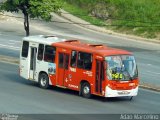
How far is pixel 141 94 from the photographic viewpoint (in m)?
32.6

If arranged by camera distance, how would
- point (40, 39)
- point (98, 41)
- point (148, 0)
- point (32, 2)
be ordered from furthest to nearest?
point (148, 0) → point (98, 41) → point (32, 2) → point (40, 39)

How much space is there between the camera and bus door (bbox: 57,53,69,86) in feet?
107

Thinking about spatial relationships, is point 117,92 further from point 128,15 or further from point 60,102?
point 128,15

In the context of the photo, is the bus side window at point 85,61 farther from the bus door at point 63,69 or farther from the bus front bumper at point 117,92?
the bus front bumper at point 117,92

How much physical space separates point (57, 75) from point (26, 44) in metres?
3.50

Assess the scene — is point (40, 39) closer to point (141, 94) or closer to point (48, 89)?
point (48, 89)

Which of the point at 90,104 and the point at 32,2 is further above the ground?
the point at 32,2

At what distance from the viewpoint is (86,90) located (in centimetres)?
3119

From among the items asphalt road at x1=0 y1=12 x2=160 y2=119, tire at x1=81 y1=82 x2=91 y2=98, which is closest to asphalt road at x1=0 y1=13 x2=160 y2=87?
asphalt road at x1=0 y1=12 x2=160 y2=119

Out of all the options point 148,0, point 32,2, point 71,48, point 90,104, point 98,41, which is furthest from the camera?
point 148,0

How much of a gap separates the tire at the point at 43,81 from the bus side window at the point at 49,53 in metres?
0.80

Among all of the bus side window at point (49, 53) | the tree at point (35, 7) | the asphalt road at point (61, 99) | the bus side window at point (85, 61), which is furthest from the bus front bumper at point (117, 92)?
the tree at point (35, 7)

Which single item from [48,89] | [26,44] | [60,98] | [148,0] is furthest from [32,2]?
[148,0]

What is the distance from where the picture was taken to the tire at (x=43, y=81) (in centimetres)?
3362
